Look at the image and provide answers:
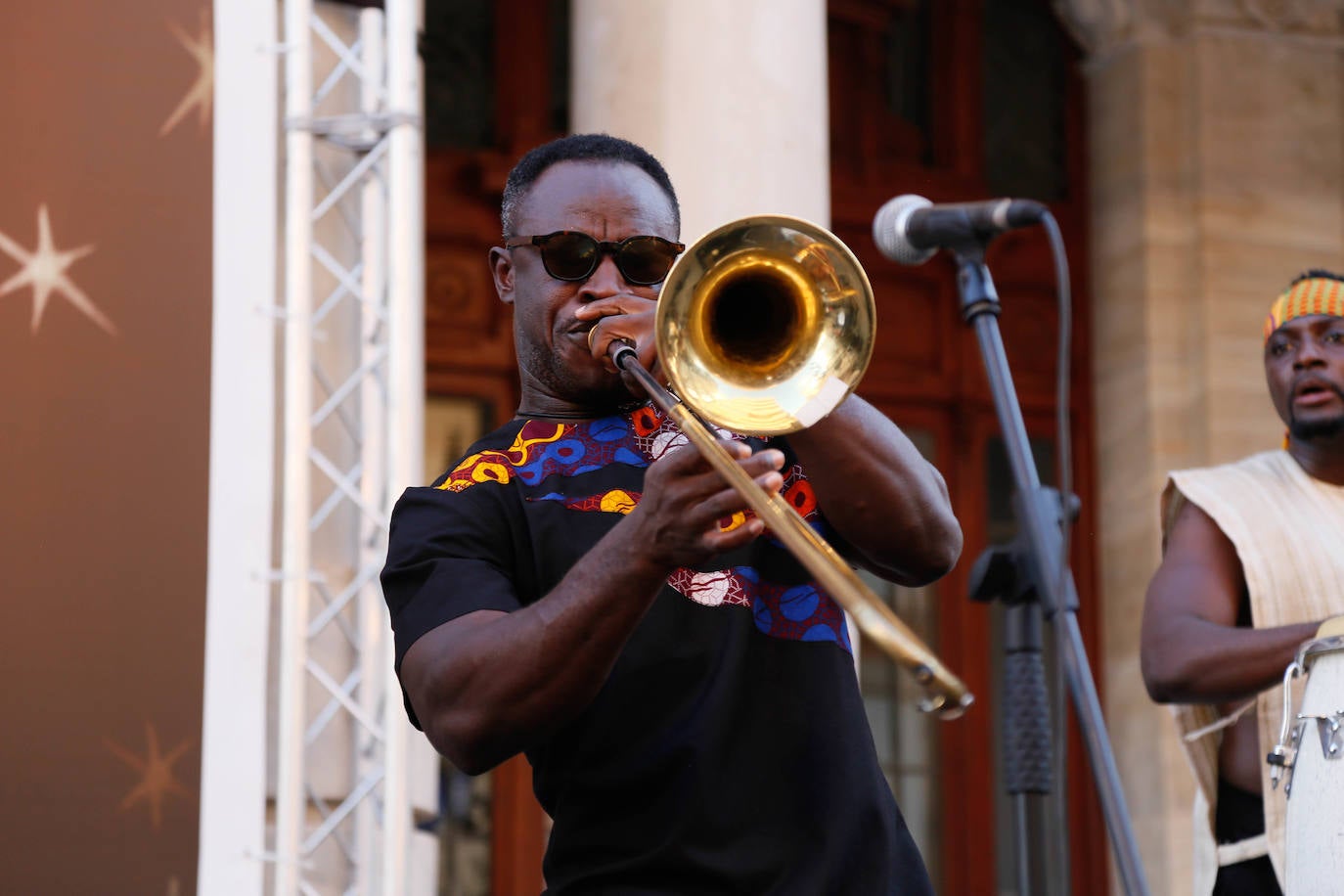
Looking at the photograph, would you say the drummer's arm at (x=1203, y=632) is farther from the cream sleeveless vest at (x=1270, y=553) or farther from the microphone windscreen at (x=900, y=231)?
the microphone windscreen at (x=900, y=231)

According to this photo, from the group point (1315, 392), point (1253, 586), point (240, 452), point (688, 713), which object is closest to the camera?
point (688, 713)

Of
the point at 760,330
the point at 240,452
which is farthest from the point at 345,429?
the point at 760,330

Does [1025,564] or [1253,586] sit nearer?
[1025,564]

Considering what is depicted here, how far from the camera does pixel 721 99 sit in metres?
5.97

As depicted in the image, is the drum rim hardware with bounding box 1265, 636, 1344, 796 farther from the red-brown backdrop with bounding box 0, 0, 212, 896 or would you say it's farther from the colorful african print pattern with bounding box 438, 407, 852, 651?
the red-brown backdrop with bounding box 0, 0, 212, 896


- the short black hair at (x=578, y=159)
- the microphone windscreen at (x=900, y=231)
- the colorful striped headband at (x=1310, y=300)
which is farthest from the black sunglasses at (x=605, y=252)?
the colorful striped headband at (x=1310, y=300)

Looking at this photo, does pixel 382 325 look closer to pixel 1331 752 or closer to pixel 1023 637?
pixel 1023 637

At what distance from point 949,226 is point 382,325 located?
2093 millimetres

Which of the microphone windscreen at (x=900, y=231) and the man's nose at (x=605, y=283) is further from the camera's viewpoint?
the microphone windscreen at (x=900, y=231)

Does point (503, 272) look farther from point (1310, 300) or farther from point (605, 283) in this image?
point (1310, 300)

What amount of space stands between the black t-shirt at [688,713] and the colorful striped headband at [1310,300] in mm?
2297

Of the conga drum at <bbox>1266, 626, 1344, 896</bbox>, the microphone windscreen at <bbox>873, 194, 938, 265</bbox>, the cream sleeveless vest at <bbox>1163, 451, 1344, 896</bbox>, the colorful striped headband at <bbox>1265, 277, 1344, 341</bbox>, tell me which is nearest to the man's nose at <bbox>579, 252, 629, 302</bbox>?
the microphone windscreen at <bbox>873, 194, 938, 265</bbox>

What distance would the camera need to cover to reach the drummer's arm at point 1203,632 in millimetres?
3877

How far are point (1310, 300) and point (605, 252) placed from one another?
2426 mm
